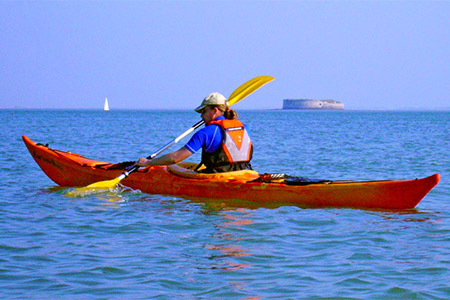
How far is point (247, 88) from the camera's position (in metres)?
10.7

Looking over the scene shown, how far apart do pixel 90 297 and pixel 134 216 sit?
10.3ft

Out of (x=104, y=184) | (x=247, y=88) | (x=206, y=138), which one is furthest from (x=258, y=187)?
(x=247, y=88)

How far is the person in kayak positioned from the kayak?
0.17 meters

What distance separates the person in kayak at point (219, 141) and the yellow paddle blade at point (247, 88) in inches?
85.0

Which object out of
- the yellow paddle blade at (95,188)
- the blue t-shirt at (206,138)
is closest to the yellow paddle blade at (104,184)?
the yellow paddle blade at (95,188)

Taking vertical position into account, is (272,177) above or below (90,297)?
above

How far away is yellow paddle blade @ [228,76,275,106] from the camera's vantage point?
10.6 metres

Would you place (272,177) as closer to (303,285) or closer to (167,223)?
(167,223)

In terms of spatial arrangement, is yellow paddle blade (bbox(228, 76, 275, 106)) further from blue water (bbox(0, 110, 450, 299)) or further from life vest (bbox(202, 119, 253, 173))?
blue water (bbox(0, 110, 450, 299))

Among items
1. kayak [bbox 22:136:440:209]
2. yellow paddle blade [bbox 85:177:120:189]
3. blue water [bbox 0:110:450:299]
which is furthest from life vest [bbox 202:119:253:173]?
yellow paddle blade [bbox 85:177:120:189]

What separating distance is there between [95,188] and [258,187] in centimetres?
271

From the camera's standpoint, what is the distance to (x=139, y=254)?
18.9 ft

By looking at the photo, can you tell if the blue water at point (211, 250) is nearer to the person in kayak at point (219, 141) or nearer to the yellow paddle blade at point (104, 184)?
the yellow paddle blade at point (104, 184)

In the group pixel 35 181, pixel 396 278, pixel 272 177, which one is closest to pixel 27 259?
pixel 396 278
